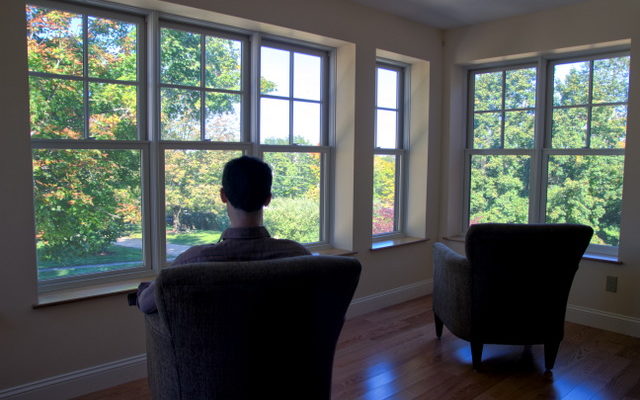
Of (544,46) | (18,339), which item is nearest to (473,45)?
(544,46)

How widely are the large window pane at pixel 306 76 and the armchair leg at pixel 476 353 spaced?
2281mm

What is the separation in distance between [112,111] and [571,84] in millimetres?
3752

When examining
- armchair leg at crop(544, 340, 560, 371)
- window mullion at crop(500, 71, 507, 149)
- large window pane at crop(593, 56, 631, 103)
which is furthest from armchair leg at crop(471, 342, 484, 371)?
large window pane at crop(593, 56, 631, 103)

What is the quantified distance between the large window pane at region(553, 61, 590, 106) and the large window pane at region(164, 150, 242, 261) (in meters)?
3.00

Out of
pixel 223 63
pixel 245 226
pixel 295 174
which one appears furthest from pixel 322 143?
pixel 245 226

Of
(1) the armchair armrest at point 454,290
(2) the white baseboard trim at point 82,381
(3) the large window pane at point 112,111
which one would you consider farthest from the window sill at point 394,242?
(3) the large window pane at point 112,111

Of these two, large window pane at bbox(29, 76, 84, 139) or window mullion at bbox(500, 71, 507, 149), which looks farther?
window mullion at bbox(500, 71, 507, 149)

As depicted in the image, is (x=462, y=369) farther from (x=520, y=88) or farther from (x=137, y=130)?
(x=520, y=88)

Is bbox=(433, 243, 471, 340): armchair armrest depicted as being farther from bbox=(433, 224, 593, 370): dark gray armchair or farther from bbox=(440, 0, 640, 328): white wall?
bbox=(440, 0, 640, 328): white wall

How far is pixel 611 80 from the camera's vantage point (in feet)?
12.9

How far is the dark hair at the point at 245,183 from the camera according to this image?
63.0 inches

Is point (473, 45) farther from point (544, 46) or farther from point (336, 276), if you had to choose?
point (336, 276)

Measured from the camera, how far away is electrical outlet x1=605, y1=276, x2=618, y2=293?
3.80 meters

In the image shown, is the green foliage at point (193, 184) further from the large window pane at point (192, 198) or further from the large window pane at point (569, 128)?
the large window pane at point (569, 128)
